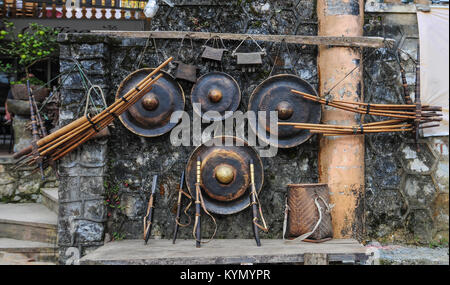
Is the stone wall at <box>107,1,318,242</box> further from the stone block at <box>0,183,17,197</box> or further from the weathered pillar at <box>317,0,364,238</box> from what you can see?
the stone block at <box>0,183,17,197</box>

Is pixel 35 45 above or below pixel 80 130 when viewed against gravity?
above

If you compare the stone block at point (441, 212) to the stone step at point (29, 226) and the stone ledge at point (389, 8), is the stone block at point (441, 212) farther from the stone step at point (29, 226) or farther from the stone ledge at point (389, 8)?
the stone step at point (29, 226)

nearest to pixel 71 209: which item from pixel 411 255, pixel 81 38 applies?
pixel 81 38

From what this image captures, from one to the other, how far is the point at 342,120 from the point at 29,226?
161 inches

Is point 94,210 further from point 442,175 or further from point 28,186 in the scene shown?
point 442,175

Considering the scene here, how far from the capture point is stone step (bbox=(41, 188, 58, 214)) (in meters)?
5.20

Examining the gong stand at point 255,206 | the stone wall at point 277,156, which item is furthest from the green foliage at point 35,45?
the gong stand at point 255,206

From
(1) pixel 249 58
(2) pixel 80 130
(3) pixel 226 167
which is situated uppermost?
(1) pixel 249 58

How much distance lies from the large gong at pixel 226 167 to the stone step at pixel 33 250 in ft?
6.10

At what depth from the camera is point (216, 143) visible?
14.9ft

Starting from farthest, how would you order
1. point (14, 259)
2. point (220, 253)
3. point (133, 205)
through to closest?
point (133, 205) → point (14, 259) → point (220, 253)

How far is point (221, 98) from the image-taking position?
457 cm

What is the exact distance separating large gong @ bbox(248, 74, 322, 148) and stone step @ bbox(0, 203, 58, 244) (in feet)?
9.24

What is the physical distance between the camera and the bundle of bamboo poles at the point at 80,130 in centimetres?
415
